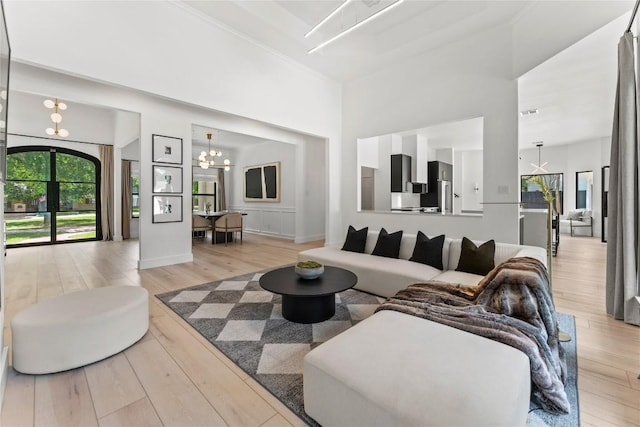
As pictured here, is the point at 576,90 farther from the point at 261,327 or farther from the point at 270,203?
the point at 270,203

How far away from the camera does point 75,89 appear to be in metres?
3.96

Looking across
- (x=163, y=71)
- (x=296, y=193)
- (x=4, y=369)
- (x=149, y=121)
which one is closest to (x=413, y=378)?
(x=4, y=369)

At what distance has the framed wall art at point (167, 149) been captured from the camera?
4.71m

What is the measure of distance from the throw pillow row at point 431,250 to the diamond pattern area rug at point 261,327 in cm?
70

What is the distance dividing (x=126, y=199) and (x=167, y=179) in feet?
13.9

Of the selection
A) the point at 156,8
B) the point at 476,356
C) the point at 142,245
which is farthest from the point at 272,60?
the point at 476,356

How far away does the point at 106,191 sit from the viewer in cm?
761

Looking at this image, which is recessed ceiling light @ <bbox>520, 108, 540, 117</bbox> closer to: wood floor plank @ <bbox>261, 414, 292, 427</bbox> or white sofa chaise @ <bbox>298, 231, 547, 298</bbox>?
white sofa chaise @ <bbox>298, 231, 547, 298</bbox>

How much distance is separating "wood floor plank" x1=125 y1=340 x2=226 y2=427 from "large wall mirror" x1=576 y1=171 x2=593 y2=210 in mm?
11538

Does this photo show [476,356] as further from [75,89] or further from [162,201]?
[75,89]

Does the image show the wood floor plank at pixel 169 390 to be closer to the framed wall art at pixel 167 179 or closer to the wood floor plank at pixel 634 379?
the wood floor plank at pixel 634 379

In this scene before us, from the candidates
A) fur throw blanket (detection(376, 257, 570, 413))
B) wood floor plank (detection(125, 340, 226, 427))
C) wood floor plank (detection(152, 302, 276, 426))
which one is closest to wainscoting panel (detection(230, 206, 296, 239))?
wood floor plank (detection(152, 302, 276, 426))

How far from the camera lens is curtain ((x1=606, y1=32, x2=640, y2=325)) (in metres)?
2.50

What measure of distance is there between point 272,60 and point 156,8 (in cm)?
190
